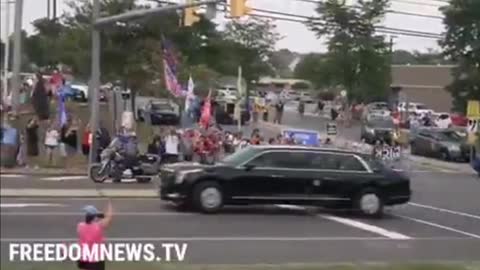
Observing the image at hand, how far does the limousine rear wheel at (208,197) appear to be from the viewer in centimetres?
2094

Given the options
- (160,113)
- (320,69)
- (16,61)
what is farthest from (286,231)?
(160,113)

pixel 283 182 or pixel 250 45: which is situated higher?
pixel 250 45

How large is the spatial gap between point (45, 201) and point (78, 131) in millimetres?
4631

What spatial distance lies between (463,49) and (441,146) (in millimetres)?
11969

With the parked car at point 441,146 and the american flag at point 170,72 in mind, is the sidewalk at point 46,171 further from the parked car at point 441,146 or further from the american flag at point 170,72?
the parked car at point 441,146

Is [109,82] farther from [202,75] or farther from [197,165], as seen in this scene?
[197,165]

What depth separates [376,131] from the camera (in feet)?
132

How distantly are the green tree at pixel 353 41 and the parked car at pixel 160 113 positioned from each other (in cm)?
768

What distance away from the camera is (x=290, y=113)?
62.0 meters

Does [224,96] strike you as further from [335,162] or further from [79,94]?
[335,162]

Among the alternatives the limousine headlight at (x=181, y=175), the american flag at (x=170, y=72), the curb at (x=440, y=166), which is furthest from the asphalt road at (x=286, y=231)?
the curb at (x=440, y=166)

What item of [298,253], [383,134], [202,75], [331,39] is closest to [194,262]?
[298,253]

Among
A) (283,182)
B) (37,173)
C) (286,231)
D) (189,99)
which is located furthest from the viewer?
(189,99)

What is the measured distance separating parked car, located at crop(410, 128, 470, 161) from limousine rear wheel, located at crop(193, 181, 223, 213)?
87.5 feet
